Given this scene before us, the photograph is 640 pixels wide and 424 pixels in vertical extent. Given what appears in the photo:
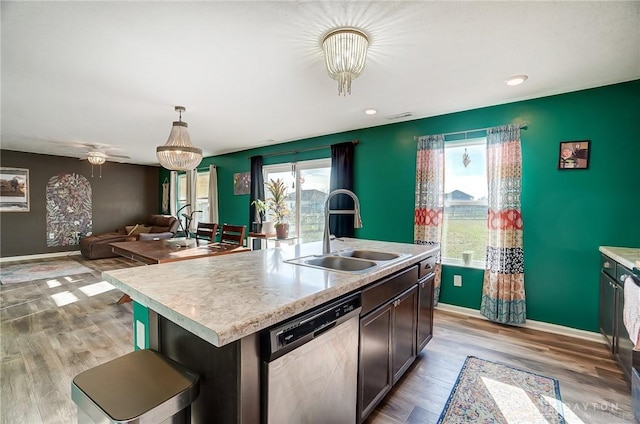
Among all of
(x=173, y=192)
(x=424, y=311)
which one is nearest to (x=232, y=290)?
(x=424, y=311)

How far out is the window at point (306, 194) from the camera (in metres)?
4.75

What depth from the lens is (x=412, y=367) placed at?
2172 millimetres

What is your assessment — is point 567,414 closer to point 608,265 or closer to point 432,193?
point 608,265

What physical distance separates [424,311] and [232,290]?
1704 mm

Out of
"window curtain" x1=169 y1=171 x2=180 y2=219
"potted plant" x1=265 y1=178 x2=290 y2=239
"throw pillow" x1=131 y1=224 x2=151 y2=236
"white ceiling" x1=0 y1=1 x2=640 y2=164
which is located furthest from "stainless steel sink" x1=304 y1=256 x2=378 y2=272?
"window curtain" x1=169 y1=171 x2=180 y2=219

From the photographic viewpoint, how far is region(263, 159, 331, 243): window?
475 centimetres

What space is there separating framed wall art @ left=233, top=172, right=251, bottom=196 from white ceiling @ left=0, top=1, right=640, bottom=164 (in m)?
2.15

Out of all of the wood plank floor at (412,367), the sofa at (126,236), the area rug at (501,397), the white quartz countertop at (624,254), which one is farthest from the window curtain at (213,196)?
the white quartz countertop at (624,254)

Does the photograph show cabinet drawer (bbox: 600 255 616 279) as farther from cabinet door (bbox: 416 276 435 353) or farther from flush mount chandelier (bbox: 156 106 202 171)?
flush mount chandelier (bbox: 156 106 202 171)

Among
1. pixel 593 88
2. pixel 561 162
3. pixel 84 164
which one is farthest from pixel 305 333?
pixel 84 164

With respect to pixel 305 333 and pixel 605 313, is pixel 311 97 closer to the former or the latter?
pixel 305 333

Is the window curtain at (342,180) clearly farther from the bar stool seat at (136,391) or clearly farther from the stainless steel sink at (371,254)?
the bar stool seat at (136,391)

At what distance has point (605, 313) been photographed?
240 centimetres

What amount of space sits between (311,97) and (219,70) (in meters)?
0.98
